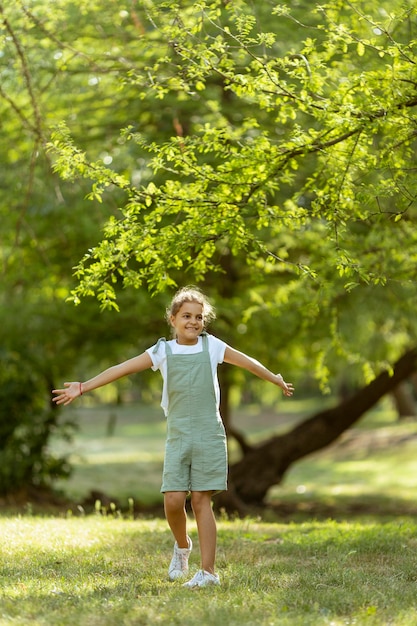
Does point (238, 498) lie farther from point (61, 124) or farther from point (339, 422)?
point (61, 124)

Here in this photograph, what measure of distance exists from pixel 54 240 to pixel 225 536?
730 cm

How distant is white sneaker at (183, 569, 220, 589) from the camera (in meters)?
4.83

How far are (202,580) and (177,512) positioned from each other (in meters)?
0.41

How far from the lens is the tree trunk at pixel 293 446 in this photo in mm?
15344

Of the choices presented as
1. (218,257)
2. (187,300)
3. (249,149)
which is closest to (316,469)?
(218,257)

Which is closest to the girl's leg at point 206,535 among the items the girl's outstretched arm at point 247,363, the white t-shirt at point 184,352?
the white t-shirt at point 184,352

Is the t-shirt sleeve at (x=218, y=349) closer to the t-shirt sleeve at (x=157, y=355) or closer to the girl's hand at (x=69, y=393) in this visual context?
the t-shirt sleeve at (x=157, y=355)

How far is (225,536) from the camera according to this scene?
7.09m

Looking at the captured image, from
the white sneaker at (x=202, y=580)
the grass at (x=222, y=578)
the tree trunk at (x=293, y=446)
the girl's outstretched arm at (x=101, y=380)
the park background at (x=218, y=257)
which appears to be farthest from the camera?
the tree trunk at (x=293, y=446)

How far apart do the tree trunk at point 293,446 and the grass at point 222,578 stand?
7.81m

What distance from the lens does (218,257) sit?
377 inches

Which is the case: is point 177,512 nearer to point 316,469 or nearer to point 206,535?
point 206,535

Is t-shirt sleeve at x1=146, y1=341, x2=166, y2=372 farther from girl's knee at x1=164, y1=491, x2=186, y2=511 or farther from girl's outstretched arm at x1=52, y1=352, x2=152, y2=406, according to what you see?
girl's knee at x1=164, y1=491, x2=186, y2=511

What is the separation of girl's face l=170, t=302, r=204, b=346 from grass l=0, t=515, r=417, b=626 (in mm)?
1416
